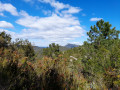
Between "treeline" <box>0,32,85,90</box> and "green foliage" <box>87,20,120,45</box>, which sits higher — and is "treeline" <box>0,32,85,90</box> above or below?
below

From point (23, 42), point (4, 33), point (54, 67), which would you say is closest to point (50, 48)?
point (4, 33)

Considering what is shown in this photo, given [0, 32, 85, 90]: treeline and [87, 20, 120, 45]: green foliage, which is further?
[87, 20, 120, 45]: green foliage

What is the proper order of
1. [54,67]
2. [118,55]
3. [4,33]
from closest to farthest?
[54,67], [118,55], [4,33]

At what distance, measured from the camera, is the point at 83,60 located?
1102 cm

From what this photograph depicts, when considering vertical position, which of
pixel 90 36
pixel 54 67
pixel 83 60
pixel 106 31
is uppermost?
pixel 106 31

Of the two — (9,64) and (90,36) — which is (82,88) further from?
(90,36)

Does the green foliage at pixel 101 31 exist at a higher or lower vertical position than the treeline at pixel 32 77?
higher

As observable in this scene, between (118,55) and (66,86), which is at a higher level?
(118,55)

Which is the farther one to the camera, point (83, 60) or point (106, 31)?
point (106, 31)

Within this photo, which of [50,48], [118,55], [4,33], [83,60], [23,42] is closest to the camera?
[118,55]

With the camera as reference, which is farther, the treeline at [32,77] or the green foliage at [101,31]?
the green foliage at [101,31]

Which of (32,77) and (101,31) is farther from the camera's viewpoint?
(101,31)

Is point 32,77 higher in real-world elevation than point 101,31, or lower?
lower

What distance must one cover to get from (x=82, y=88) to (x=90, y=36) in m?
11.7
